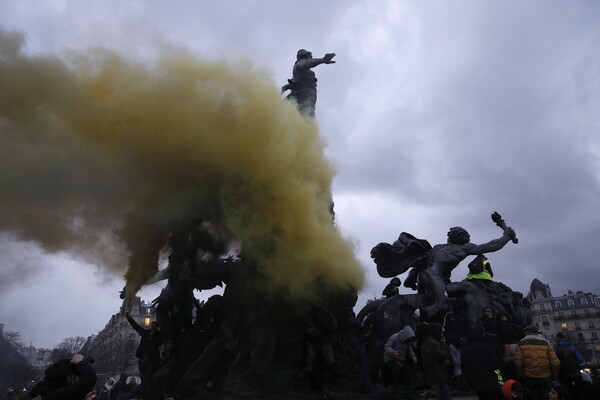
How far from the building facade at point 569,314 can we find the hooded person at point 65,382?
72.4m

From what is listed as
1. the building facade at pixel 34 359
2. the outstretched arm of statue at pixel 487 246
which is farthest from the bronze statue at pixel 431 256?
the building facade at pixel 34 359

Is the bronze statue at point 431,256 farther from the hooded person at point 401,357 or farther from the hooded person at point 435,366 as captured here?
the hooded person at point 435,366

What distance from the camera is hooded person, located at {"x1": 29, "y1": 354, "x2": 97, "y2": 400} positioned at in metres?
3.88

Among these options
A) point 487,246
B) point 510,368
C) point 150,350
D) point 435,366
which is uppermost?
point 487,246

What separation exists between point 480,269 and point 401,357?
151 inches

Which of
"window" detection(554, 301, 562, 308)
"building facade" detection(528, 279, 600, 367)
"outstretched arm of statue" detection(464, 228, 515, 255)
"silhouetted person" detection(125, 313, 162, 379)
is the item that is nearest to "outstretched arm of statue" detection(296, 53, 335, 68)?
"outstretched arm of statue" detection(464, 228, 515, 255)

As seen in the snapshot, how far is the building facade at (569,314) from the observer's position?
216 ft

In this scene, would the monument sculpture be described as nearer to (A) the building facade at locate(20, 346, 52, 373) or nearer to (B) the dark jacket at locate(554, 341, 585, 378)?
(B) the dark jacket at locate(554, 341, 585, 378)

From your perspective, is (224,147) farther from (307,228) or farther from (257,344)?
(257,344)

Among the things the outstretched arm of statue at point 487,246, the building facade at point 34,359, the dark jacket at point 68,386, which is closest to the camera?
the dark jacket at point 68,386

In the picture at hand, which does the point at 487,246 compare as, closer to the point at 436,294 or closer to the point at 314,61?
the point at 436,294

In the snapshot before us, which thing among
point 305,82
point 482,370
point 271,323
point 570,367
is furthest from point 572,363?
point 305,82

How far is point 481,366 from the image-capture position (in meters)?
4.61

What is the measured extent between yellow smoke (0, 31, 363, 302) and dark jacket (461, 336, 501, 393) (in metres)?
3.48
